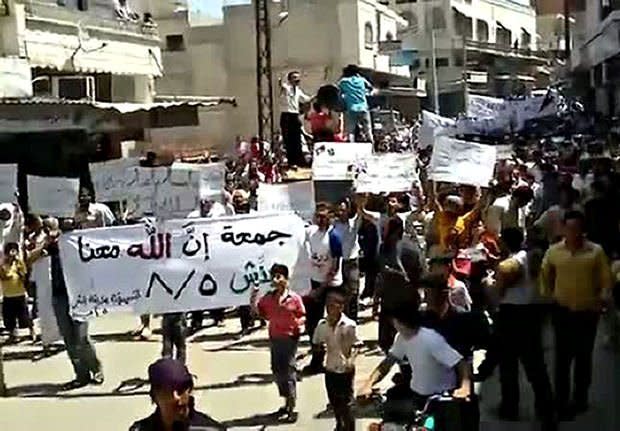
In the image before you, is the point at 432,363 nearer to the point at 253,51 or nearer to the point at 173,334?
the point at 173,334

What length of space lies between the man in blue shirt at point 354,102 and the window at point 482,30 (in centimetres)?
7255

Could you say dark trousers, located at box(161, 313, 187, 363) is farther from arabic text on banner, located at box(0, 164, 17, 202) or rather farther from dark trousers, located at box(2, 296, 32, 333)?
arabic text on banner, located at box(0, 164, 17, 202)

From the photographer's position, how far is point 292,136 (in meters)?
20.5

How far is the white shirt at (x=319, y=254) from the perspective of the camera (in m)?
12.3

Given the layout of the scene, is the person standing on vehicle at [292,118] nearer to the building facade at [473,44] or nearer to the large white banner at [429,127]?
the large white banner at [429,127]

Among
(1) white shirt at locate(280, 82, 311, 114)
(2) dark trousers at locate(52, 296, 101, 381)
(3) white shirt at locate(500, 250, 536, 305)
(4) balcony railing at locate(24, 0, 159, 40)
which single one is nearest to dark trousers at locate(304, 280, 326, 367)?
(2) dark trousers at locate(52, 296, 101, 381)

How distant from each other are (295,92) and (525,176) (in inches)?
170

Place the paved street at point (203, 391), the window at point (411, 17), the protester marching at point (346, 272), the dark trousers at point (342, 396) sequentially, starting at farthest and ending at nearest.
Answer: the window at point (411, 17) → the paved street at point (203, 391) → the dark trousers at point (342, 396) → the protester marching at point (346, 272)

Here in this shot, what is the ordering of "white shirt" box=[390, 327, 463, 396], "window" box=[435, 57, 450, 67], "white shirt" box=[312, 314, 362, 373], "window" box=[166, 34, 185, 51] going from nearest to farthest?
1. "white shirt" box=[390, 327, 463, 396]
2. "white shirt" box=[312, 314, 362, 373]
3. "window" box=[166, 34, 185, 51]
4. "window" box=[435, 57, 450, 67]

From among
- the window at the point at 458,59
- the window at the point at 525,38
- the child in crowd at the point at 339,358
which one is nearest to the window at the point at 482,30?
the window at the point at 525,38

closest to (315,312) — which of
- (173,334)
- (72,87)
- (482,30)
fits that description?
(173,334)

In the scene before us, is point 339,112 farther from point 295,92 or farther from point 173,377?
point 173,377

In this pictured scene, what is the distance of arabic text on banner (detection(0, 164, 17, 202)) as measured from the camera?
15.4 m

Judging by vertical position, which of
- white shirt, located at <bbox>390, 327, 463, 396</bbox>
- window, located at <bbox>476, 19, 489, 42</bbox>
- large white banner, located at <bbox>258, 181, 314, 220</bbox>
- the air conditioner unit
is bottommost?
white shirt, located at <bbox>390, 327, 463, 396</bbox>
